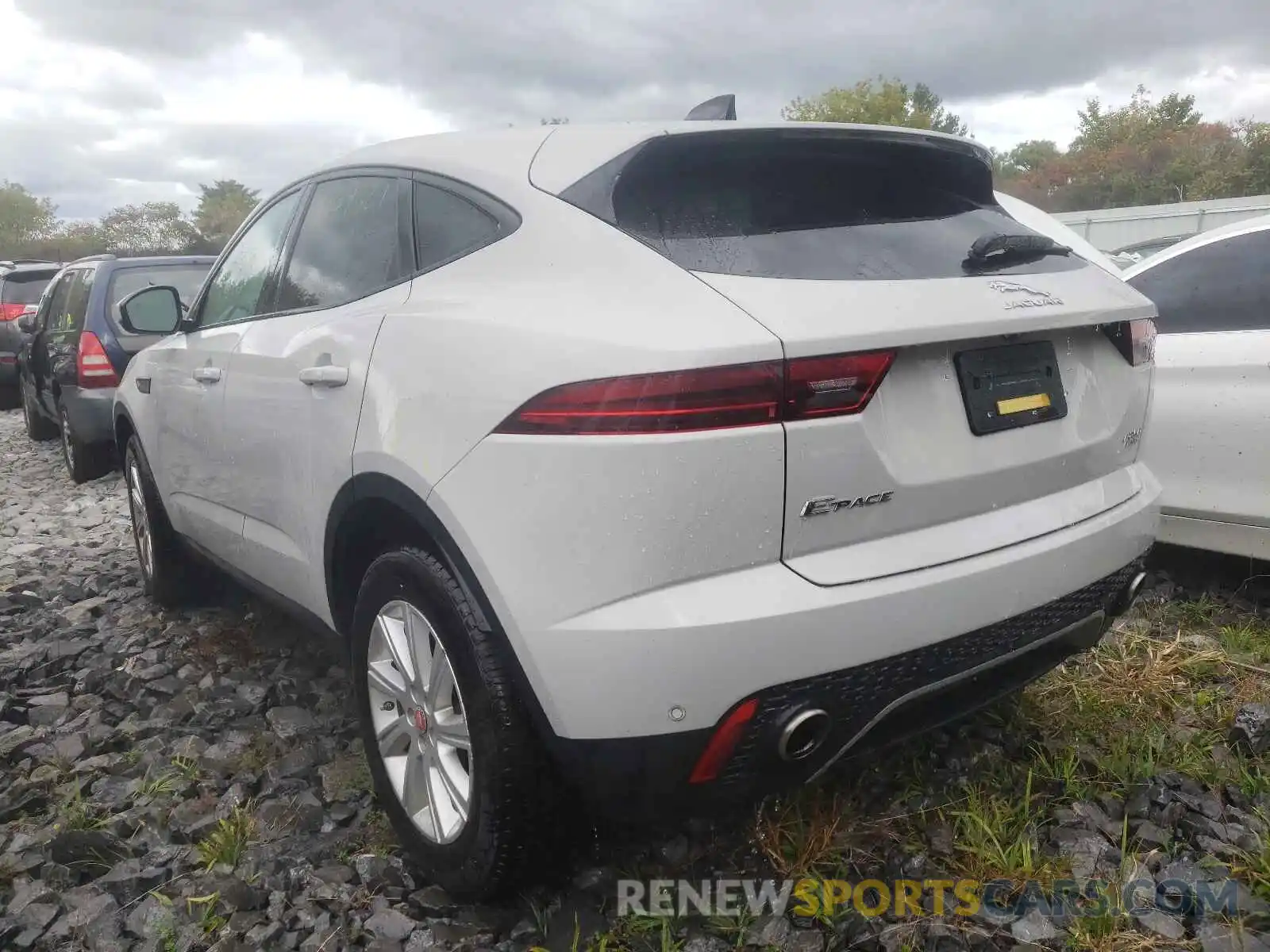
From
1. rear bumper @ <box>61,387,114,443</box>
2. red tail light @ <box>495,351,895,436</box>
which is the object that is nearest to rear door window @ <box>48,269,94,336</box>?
rear bumper @ <box>61,387,114,443</box>

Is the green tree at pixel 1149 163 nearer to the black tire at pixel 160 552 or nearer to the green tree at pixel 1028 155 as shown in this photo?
the green tree at pixel 1028 155

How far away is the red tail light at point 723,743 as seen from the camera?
1.70m

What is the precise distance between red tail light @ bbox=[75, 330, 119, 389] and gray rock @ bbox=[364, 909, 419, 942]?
571 cm

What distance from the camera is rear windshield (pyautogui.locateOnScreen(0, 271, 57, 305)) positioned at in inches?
475

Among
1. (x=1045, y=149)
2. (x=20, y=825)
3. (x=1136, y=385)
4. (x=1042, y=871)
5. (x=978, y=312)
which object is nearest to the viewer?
(x=978, y=312)

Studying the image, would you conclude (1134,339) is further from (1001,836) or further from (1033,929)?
(1033,929)

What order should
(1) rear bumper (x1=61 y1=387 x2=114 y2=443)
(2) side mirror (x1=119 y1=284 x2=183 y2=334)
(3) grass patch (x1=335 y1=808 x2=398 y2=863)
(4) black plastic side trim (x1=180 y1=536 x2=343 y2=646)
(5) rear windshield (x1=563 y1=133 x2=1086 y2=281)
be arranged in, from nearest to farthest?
(5) rear windshield (x1=563 y1=133 x2=1086 y2=281)
(3) grass patch (x1=335 y1=808 x2=398 y2=863)
(4) black plastic side trim (x1=180 y1=536 x2=343 y2=646)
(2) side mirror (x1=119 y1=284 x2=183 y2=334)
(1) rear bumper (x1=61 y1=387 x2=114 y2=443)

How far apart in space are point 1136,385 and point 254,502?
2429 mm

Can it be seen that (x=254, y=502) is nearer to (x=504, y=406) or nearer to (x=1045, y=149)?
(x=504, y=406)

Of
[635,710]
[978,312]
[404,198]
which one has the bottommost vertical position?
[635,710]

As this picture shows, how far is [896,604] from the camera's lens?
5.77 ft

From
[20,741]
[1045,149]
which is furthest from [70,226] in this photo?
[20,741]

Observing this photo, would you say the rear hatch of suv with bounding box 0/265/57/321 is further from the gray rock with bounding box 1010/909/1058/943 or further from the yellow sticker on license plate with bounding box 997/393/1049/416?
the gray rock with bounding box 1010/909/1058/943

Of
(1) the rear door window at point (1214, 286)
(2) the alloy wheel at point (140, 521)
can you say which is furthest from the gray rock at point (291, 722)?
(1) the rear door window at point (1214, 286)
